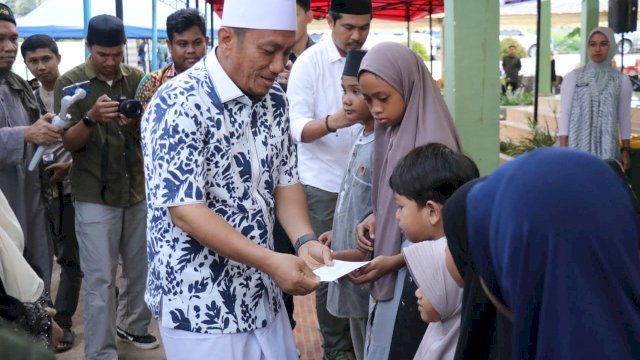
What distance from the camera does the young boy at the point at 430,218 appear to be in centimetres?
301

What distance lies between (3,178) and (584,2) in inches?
454

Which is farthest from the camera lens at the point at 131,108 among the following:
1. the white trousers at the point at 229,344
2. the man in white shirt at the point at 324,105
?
the white trousers at the point at 229,344

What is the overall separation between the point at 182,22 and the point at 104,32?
0.54 m

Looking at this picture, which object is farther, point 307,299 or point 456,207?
point 307,299

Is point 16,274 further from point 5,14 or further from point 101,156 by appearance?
point 5,14

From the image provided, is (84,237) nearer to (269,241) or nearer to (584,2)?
(269,241)

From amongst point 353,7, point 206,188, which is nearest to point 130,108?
point 353,7

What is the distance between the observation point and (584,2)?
14453 mm

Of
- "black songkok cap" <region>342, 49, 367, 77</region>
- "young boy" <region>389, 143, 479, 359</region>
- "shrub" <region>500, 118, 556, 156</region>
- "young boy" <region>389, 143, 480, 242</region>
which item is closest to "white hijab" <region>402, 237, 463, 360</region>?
"young boy" <region>389, 143, 479, 359</region>

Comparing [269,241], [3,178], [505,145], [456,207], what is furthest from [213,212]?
[505,145]

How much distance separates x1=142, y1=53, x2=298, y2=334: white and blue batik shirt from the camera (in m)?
2.78

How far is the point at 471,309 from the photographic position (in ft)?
7.52

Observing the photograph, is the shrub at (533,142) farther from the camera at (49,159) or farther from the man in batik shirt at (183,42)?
the camera at (49,159)

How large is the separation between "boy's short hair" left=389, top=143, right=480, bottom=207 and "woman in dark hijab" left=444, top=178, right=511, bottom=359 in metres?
0.90
